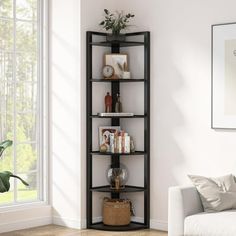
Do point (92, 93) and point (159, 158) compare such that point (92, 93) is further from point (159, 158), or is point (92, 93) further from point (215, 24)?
point (215, 24)

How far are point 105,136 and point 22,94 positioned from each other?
969 millimetres

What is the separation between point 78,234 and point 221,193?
163 centimetres

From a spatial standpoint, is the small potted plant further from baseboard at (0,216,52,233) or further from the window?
baseboard at (0,216,52,233)

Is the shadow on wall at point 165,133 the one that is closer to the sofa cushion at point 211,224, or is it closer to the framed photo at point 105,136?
the framed photo at point 105,136

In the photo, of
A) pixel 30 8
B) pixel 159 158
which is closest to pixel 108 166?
pixel 159 158

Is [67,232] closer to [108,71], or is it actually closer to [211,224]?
[108,71]

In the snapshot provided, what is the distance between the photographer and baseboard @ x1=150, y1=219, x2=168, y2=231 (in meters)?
6.39

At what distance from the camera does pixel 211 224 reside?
5.07 meters

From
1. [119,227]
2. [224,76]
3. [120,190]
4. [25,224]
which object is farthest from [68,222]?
[224,76]

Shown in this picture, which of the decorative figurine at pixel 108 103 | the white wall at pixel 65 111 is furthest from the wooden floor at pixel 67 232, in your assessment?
the decorative figurine at pixel 108 103

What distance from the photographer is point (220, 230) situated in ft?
16.4

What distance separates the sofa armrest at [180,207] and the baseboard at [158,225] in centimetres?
98

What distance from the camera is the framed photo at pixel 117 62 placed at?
6578 mm

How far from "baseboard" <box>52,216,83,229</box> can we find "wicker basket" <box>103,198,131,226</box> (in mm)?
258
